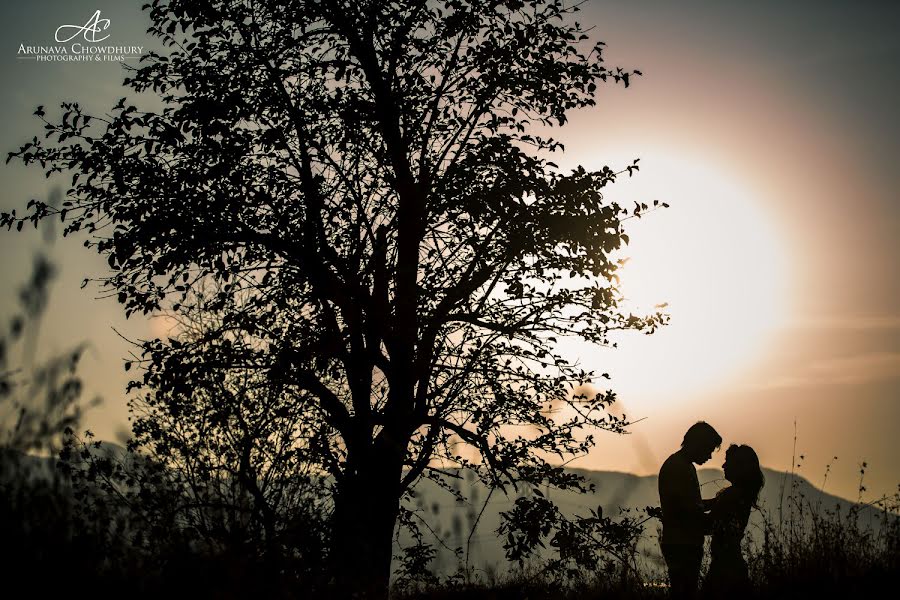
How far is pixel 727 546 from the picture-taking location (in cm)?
741

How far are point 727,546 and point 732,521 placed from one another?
281mm

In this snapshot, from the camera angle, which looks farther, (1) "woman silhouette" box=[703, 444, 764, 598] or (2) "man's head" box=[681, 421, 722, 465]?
(2) "man's head" box=[681, 421, 722, 465]

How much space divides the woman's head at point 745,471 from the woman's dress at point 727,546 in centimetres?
9

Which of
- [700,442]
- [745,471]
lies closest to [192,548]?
[700,442]

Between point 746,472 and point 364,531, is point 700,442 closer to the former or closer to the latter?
point 746,472

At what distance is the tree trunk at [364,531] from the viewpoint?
21.2 ft

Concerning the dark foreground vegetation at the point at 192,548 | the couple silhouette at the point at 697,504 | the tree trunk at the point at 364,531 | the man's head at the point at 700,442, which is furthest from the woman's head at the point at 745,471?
the tree trunk at the point at 364,531

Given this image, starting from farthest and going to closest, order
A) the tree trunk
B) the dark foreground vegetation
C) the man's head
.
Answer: the man's head, the tree trunk, the dark foreground vegetation

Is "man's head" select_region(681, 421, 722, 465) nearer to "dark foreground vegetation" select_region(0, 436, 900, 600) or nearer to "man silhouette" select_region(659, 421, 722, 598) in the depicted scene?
"man silhouette" select_region(659, 421, 722, 598)

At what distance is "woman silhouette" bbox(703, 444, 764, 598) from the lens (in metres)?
6.97

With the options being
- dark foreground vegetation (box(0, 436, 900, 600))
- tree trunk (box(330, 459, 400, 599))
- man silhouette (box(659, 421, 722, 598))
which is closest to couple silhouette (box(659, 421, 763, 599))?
man silhouette (box(659, 421, 722, 598))

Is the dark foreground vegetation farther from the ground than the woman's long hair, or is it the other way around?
the woman's long hair

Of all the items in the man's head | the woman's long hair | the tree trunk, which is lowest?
the tree trunk

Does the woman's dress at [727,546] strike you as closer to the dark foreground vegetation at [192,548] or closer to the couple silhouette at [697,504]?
the couple silhouette at [697,504]
